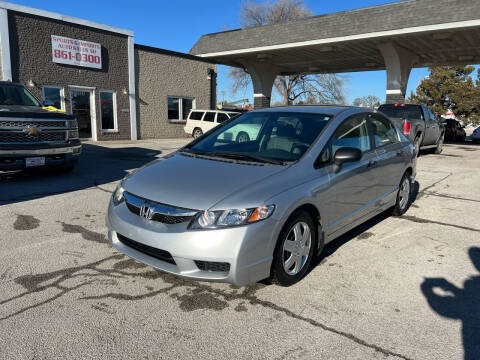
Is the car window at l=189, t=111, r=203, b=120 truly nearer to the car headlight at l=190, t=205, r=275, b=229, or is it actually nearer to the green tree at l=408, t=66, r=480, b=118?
the car headlight at l=190, t=205, r=275, b=229

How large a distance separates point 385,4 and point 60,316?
56.0 ft

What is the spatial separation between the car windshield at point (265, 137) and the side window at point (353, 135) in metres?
0.20

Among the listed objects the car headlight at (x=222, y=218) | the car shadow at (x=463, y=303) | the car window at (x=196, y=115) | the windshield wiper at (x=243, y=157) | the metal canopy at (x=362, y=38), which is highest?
the metal canopy at (x=362, y=38)

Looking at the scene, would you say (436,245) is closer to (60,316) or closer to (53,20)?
(60,316)

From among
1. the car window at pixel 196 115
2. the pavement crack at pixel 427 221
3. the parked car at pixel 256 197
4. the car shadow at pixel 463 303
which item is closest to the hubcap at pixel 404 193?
the pavement crack at pixel 427 221

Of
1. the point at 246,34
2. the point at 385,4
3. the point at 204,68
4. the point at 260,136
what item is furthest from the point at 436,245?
the point at 204,68

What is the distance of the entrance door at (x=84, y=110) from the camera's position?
16.6m

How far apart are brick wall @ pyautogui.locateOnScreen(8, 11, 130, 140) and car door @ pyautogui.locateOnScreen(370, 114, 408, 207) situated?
14.7 metres

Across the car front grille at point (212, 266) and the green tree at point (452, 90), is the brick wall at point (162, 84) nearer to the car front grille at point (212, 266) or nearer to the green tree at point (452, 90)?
the car front grille at point (212, 266)

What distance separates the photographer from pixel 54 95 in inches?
624

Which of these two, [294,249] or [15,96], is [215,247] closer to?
[294,249]

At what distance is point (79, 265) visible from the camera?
11.6ft

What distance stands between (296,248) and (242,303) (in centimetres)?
65

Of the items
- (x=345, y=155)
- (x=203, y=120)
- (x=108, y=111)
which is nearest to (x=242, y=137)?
(x=345, y=155)
